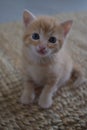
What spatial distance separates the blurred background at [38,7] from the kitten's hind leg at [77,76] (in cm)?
86

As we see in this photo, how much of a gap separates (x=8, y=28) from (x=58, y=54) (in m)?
0.59

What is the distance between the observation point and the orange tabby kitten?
3.67 feet

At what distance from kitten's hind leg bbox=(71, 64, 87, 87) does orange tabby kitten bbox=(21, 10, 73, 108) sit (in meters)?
0.09

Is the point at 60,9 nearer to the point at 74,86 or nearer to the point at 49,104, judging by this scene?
the point at 74,86

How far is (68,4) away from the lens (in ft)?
7.59

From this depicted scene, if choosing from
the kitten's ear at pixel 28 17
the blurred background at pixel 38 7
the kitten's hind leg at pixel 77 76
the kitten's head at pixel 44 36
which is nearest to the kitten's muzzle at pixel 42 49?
the kitten's head at pixel 44 36

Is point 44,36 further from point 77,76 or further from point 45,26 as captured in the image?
point 77,76

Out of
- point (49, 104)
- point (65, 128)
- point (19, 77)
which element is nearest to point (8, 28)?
point (19, 77)

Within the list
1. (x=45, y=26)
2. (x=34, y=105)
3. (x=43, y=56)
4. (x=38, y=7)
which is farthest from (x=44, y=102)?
(x=38, y=7)

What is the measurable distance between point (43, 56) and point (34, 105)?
0.69ft

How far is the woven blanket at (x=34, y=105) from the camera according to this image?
1.13 metres

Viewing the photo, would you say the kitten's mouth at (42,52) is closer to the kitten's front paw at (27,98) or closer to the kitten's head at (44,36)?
the kitten's head at (44,36)

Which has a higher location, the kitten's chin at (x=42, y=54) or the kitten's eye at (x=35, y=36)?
the kitten's eye at (x=35, y=36)

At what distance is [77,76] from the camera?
A: 1342 mm
